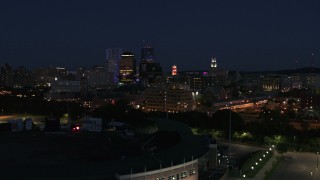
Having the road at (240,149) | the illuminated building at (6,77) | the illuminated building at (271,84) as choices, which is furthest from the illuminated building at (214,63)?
the road at (240,149)

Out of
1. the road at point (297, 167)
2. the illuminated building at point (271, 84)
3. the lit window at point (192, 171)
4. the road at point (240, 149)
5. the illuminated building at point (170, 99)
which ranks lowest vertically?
the road at point (297, 167)

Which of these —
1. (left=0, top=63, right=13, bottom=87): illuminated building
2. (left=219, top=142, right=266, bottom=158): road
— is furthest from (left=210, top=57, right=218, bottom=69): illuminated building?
(left=219, top=142, right=266, bottom=158): road

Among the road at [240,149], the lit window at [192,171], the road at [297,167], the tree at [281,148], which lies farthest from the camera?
the road at [240,149]

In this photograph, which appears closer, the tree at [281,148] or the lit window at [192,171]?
the lit window at [192,171]

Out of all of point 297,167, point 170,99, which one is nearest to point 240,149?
point 297,167

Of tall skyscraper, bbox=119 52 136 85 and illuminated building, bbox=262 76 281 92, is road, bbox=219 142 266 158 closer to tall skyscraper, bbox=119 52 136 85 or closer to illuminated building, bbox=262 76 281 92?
illuminated building, bbox=262 76 281 92

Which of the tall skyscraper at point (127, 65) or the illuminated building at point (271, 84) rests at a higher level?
the tall skyscraper at point (127, 65)

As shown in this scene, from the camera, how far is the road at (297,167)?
47.4ft

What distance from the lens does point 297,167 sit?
1574cm

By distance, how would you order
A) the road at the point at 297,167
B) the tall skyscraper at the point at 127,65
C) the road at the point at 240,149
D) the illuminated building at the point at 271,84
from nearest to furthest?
the road at the point at 297,167
the road at the point at 240,149
the illuminated building at the point at 271,84
the tall skyscraper at the point at 127,65

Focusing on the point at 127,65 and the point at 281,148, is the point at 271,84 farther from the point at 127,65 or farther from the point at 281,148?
the point at 281,148

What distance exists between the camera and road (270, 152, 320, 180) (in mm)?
14451

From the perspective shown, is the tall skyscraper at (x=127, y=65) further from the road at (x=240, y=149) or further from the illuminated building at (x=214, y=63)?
the road at (x=240, y=149)

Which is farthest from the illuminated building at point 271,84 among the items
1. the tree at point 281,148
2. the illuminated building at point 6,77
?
the tree at point 281,148
